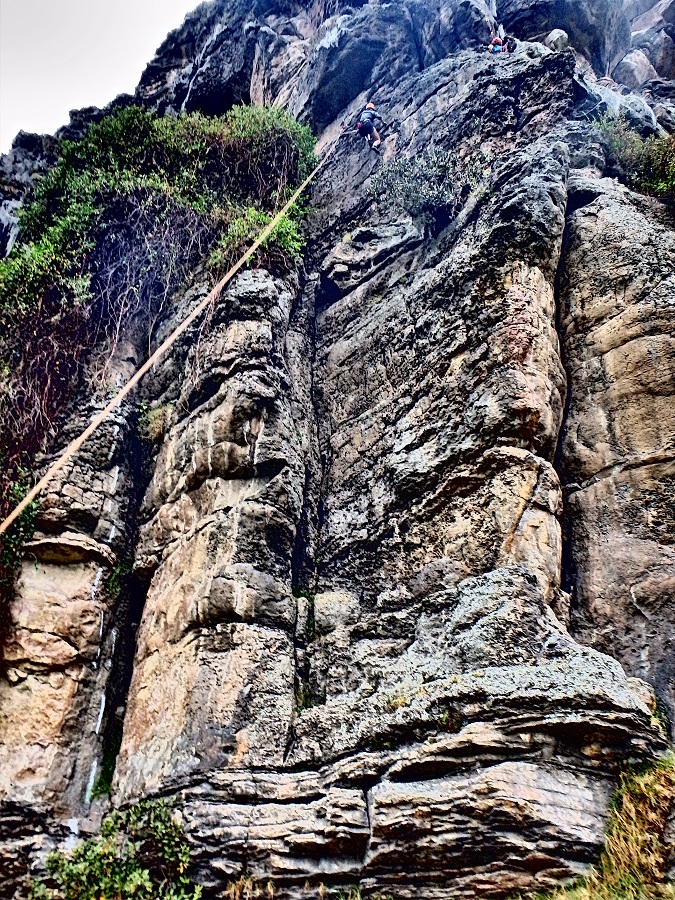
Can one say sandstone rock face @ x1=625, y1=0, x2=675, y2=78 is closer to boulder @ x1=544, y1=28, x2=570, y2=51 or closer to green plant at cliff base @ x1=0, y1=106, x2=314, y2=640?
boulder @ x1=544, y1=28, x2=570, y2=51

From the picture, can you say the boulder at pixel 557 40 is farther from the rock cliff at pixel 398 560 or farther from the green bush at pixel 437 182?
the green bush at pixel 437 182

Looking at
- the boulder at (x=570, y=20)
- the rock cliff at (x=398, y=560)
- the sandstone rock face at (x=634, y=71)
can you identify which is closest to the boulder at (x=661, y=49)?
the sandstone rock face at (x=634, y=71)

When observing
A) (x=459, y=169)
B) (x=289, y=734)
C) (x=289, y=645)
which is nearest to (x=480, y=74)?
(x=459, y=169)

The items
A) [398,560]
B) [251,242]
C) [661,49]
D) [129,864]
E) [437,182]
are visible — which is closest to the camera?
[129,864]

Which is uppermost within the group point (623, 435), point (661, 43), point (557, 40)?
point (661, 43)

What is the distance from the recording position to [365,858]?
5.14 metres

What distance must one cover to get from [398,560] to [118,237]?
28.6ft

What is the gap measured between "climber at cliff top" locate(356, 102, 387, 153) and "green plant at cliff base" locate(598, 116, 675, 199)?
502 cm

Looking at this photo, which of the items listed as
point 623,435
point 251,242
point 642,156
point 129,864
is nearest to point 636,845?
point 623,435

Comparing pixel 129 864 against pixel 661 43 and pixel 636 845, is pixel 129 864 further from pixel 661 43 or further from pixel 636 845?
pixel 661 43

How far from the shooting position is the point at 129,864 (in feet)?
19.3

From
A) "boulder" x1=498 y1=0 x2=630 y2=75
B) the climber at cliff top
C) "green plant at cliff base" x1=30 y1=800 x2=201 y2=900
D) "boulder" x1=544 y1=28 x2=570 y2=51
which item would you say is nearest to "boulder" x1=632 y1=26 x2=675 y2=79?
"boulder" x1=498 y1=0 x2=630 y2=75

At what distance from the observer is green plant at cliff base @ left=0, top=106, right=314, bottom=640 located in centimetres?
993

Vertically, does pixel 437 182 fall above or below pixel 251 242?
above
